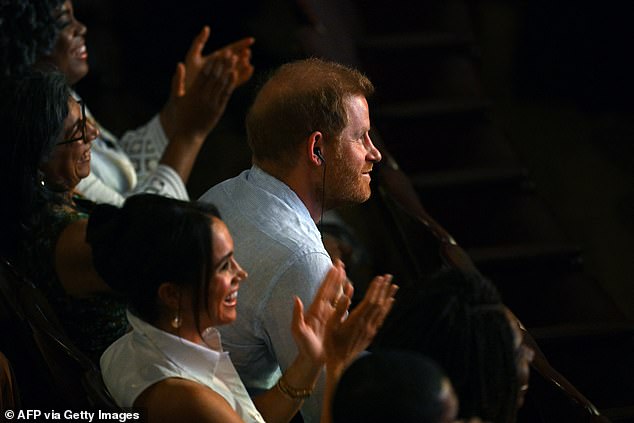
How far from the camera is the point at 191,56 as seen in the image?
3.12 metres

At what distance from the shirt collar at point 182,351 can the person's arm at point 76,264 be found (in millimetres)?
442

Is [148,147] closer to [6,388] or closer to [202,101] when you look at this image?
[202,101]

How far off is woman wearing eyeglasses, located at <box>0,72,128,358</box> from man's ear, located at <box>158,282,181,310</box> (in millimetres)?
503

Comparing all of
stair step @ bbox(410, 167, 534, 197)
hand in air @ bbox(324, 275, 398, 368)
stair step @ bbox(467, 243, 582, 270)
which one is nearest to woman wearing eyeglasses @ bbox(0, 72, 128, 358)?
hand in air @ bbox(324, 275, 398, 368)

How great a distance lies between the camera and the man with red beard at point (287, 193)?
2.02 meters

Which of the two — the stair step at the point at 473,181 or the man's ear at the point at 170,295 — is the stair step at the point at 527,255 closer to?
the stair step at the point at 473,181

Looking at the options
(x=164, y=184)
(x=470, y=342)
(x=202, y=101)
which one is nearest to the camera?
(x=470, y=342)

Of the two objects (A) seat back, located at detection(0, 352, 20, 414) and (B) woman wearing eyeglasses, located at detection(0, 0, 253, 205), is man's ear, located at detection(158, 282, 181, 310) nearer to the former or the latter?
(A) seat back, located at detection(0, 352, 20, 414)

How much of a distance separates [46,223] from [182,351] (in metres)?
0.66

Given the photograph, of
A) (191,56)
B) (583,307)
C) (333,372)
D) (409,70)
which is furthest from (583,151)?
(333,372)

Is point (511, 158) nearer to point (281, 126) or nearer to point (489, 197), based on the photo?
point (489, 197)

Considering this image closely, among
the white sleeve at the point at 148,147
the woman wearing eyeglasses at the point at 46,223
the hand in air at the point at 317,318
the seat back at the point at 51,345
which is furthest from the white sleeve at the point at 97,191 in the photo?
the hand in air at the point at 317,318

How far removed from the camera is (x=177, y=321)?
1.82 m

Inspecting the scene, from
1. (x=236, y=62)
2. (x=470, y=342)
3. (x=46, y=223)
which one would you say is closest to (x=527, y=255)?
(x=236, y=62)
